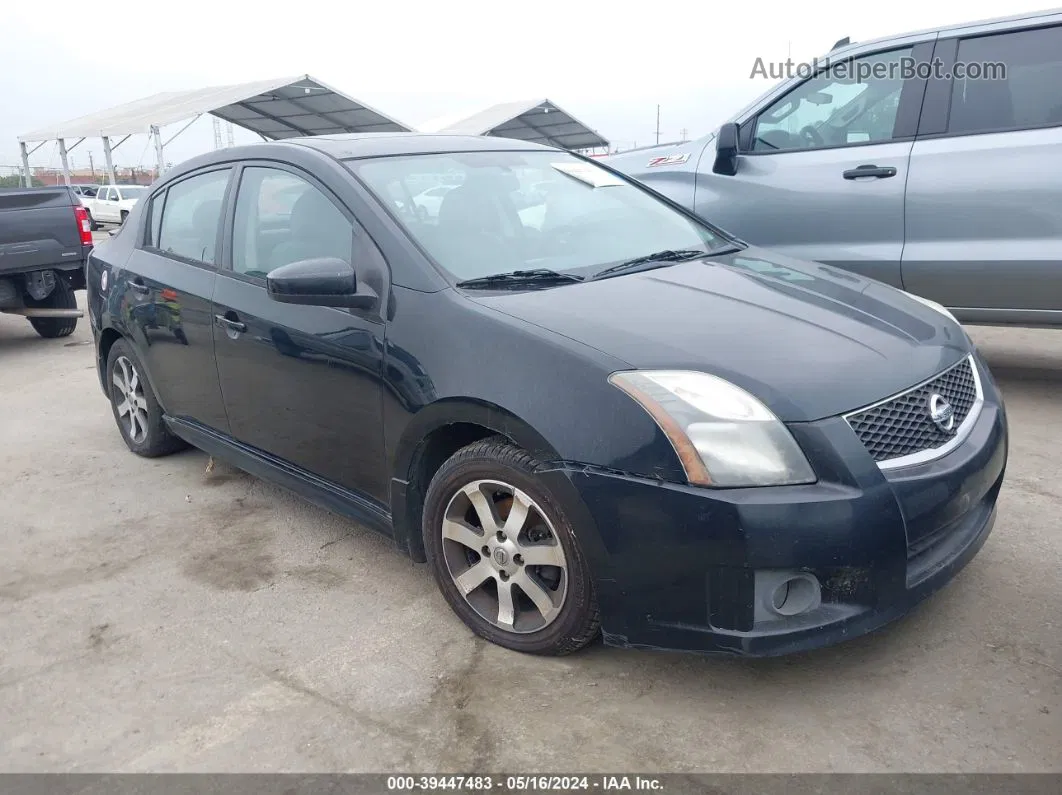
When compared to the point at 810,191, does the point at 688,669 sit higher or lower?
lower

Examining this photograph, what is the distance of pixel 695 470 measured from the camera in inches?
90.7

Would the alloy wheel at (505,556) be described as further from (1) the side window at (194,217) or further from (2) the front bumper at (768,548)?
(1) the side window at (194,217)

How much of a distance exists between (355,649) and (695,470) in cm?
128

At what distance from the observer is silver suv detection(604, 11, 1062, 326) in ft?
15.2

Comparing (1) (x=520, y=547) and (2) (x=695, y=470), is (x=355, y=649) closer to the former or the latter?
(1) (x=520, y=547)

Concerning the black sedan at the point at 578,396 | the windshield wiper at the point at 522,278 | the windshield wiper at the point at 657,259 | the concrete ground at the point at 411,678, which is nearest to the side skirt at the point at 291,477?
the black sedan at the point at 578,396

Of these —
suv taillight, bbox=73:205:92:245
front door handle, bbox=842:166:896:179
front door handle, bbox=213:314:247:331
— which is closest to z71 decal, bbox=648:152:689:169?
front door handle, bbox=842:166:896:179

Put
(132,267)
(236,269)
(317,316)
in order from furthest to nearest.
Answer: (132,267), (236,269), (317,316)

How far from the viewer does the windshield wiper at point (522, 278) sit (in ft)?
9.63

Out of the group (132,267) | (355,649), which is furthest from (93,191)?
(355,649)

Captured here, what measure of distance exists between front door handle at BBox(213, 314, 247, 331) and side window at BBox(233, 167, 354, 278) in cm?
20

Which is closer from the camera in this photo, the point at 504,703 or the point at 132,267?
the point at 504,703

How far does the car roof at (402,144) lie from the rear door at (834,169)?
1.85 metres

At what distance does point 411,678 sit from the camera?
2.70 meters
